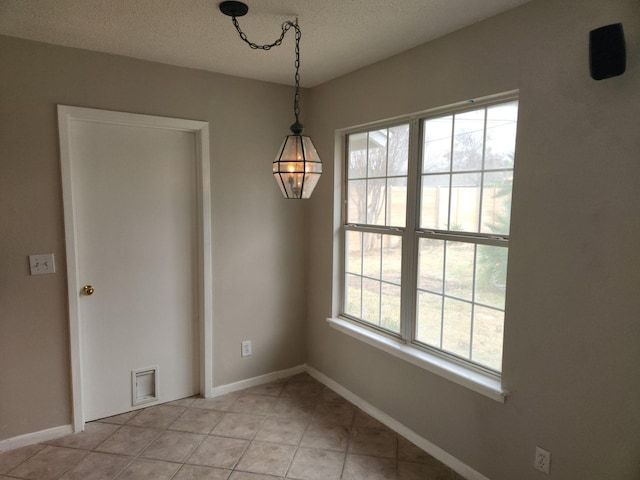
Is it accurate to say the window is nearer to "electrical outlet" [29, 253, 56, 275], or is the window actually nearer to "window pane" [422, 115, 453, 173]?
"window pane" [422, 115, 453, 173]

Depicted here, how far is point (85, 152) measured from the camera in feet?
8.41

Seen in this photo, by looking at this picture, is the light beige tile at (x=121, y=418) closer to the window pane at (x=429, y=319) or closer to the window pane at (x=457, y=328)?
the window pane at (x=429, y=319)

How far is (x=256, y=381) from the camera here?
3.30 m

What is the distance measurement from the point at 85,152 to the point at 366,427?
8.53ft

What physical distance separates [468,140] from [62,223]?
248cm

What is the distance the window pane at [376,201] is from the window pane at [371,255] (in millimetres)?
109

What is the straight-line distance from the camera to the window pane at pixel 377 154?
2719 mm

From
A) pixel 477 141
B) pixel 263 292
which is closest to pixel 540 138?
pixel 477 141

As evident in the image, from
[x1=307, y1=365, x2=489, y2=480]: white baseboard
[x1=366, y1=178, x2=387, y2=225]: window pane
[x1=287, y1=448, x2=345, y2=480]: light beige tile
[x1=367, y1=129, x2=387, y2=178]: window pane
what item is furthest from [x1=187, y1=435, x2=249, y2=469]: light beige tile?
[x1=367, y1=129, x2=387, y2=178]: window pane

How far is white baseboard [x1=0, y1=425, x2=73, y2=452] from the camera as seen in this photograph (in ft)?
7.87

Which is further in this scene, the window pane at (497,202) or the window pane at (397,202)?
the window pane at (397,202)

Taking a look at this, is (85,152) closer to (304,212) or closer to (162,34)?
(162,34)

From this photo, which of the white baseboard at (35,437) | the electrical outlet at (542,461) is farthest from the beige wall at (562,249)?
the white baseboard at (35,437)

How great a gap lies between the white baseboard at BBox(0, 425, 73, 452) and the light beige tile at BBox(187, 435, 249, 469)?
907 mm
